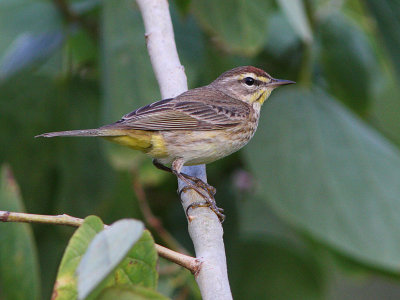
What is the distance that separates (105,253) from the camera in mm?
1285

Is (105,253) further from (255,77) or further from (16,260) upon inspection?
(255,77)

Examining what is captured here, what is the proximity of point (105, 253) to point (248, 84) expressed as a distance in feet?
9.52

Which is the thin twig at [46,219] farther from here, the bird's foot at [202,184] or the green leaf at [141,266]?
the bird's foot at [202,184]

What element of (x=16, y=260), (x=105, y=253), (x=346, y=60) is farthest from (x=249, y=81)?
(x=105, y=253)

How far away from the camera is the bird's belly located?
130 inches

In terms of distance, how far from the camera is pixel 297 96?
3.85m

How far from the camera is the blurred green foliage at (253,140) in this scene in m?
3.41

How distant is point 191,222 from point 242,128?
1.39 metres

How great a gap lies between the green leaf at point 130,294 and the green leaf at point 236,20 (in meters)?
2.31

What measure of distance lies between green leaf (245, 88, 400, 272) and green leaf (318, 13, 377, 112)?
0.36 m

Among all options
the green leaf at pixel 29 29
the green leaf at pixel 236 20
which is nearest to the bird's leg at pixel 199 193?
the green leaf at pixel 236 20

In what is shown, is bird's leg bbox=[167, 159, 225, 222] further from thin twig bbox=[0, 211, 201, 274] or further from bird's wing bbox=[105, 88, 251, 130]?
thin twig bbox=[0, 211, 201, 274]

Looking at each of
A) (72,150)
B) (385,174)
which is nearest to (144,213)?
(72,150)

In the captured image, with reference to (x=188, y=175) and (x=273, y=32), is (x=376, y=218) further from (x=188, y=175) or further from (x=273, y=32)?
(x=273, y=32)
